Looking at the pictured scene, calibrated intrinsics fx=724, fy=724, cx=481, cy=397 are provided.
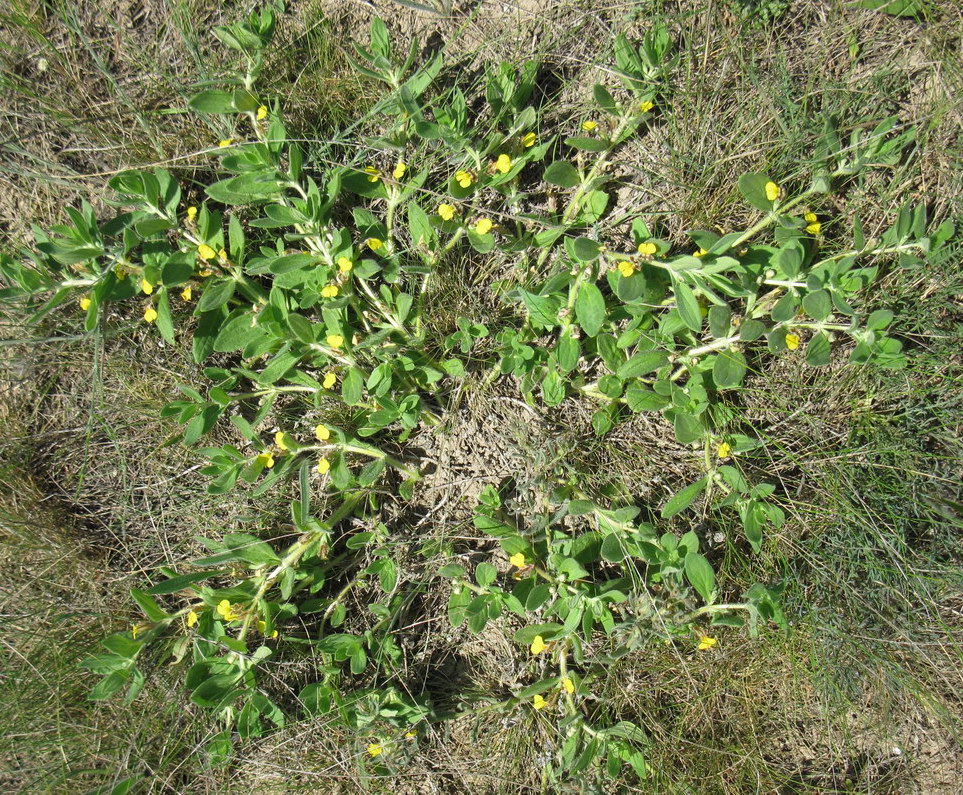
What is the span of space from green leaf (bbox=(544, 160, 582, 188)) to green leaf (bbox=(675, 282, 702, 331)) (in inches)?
23.4

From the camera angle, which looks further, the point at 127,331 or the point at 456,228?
the point at 127,331

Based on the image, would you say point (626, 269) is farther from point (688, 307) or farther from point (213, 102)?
point (213, 102)

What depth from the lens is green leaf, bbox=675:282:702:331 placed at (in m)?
2.34

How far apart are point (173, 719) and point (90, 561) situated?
0.71 m

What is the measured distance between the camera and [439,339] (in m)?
2.80

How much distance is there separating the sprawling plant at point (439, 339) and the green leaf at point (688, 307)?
1cm

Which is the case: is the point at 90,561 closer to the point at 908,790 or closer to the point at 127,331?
the point at 127,331

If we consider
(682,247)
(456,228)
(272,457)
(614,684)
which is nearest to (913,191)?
(682,247)

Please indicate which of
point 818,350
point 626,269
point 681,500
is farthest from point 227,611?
point 818,350

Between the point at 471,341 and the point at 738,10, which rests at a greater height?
the point at 738,10

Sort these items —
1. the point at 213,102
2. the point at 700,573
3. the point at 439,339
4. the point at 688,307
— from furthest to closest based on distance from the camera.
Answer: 1. the point at 439,339
2. the point at 213,102
3. the point at 700,573
4. the point at 688,307

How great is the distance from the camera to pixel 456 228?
2.71 meters

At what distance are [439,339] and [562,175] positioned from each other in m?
0.76

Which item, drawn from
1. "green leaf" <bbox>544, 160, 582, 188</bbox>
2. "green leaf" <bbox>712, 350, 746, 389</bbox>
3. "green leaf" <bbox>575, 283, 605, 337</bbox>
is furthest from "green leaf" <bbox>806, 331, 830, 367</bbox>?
"green leaf" <bbox>544, 160, 582, 188</bbox>
